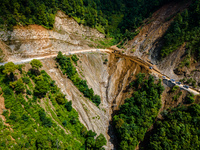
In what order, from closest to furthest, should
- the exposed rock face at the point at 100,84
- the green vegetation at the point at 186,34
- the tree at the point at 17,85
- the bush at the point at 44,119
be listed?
the tree at the point at 17,85
the bush at the point at 44,119
the exposed rock face at the point at 100,84
the green vegetation at the point at 186,34

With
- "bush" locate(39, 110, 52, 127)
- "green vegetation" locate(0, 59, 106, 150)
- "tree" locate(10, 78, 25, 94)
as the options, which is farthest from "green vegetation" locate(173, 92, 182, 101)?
"tree" locate(10, 78, 25, 94)

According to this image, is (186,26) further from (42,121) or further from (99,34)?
(42,121)

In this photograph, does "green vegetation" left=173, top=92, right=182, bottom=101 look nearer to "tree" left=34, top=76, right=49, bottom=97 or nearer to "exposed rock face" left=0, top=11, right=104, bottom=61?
"tree" left=34, top=76, right=49, bottom=97

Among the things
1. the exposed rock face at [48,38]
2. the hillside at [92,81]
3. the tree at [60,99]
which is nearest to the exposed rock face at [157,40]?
the hillside at [92,81]

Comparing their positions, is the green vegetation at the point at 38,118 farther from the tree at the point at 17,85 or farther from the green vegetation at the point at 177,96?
the green vegetation at the point at 177,96

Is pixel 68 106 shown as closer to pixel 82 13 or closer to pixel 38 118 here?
pixel 38 118

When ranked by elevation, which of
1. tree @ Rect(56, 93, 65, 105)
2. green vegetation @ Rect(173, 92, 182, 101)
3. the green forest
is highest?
the green forest
